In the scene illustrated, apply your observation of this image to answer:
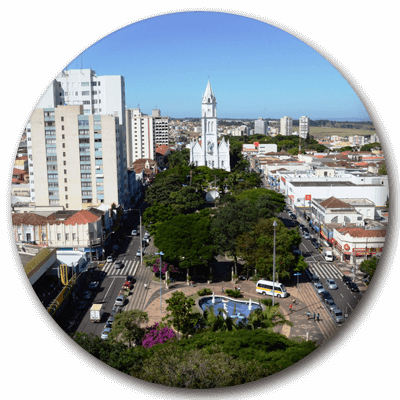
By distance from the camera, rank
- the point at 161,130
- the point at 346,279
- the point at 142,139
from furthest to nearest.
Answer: the point at 161,130
the point at 142,139
the point at 346,279

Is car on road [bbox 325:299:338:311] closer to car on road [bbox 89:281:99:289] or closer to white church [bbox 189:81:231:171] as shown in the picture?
car on road [bbox 89:281:99:289]

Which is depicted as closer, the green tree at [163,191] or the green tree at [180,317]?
the green tree at [180,317]

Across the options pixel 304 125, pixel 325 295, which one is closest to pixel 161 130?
pixel 304 125

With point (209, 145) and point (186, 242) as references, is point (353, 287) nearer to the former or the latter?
point (186, 242)

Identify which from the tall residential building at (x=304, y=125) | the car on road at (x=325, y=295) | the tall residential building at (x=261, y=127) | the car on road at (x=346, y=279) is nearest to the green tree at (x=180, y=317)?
the car on road at (x=325, y=295)

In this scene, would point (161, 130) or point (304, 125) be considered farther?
point (304, 125)

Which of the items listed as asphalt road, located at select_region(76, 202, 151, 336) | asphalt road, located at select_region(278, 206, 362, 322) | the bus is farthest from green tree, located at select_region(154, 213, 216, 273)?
asphalt road, located at select_region(278, 206, 362, 322)

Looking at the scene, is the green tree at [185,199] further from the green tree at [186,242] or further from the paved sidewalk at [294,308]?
the paved sidewalk at [294,308]
